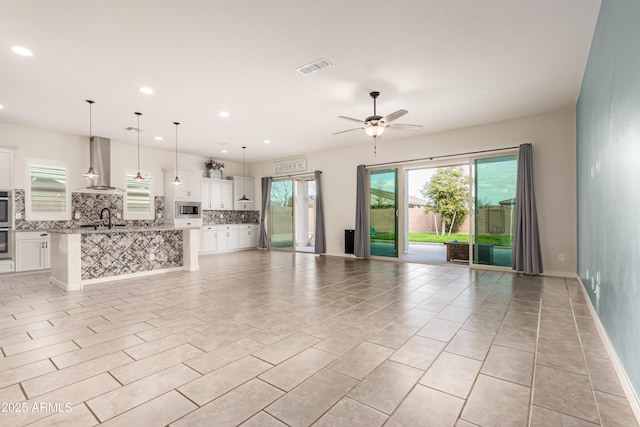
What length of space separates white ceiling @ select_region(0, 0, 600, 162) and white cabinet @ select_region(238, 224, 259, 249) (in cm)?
460

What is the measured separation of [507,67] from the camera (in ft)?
12.6

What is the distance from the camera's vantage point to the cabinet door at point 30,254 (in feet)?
18.7

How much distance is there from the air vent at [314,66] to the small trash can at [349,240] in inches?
187

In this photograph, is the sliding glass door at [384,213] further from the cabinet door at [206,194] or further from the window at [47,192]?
the window at [47,192]

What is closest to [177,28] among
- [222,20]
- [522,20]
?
[222,20]

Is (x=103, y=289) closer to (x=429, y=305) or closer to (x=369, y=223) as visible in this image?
(x=429, y=305)

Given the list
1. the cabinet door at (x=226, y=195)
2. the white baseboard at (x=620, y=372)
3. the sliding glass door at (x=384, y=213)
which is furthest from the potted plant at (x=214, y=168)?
the white baseboard at (x=620, y=372)

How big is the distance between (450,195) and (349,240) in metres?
6.42

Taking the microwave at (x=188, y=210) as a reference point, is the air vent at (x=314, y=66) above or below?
above

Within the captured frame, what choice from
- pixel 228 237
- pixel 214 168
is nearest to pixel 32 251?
pixel 228 237

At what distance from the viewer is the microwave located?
8.16 meters

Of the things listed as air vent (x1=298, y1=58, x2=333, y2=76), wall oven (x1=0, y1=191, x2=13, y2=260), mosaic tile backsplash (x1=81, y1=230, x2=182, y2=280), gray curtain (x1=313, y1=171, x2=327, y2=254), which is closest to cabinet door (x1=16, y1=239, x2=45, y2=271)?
wall oven (x1=0, y1=191, x2=13, y2=260)

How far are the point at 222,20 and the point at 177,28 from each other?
486mm

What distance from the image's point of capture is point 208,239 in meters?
8.95
